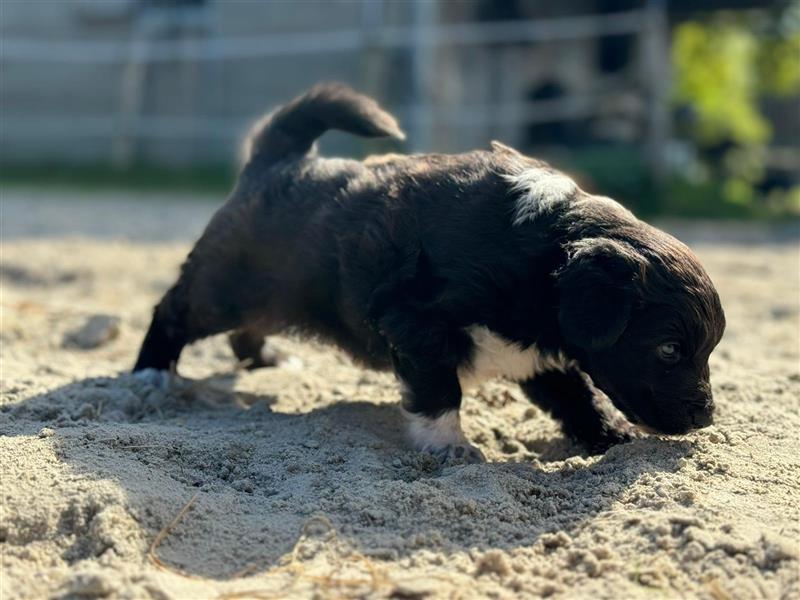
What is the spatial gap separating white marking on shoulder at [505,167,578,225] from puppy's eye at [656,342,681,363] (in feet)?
2.31

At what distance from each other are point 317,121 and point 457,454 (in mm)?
→ 1935

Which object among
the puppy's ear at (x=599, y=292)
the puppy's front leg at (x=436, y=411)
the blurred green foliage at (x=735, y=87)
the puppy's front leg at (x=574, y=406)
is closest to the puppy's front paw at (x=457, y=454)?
the puppy's front leg at (x=436, y=411)

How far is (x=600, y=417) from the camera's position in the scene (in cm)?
436

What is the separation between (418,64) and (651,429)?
35.1ft

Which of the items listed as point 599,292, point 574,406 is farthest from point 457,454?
point 599,292

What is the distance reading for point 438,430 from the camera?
4.16m

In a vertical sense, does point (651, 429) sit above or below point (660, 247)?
below

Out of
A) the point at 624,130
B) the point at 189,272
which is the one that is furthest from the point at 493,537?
the point at 624,130

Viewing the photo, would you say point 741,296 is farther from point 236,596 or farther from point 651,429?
point 236,596

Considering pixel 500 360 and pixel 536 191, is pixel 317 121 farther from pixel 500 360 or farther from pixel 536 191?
pixel 500 360

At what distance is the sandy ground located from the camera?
2.90 metres

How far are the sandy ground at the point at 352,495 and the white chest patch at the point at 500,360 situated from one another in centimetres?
35

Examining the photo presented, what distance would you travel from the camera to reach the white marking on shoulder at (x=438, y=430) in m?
4.15

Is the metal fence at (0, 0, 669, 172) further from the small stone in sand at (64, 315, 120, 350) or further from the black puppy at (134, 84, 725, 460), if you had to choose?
the black puppy at (134, 84, 725, 460)
